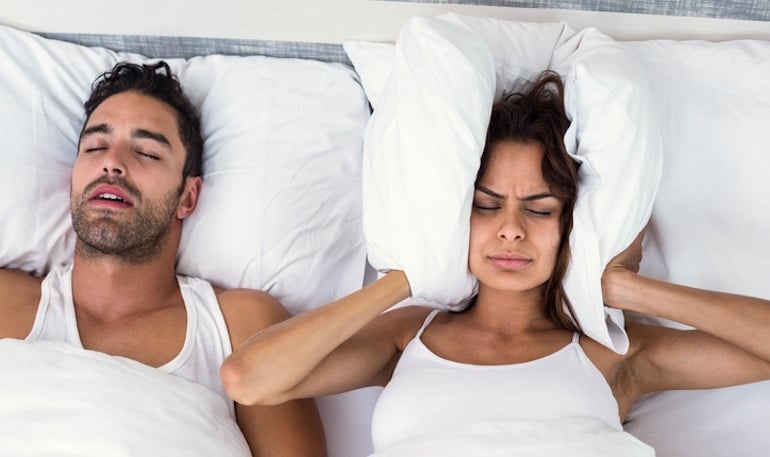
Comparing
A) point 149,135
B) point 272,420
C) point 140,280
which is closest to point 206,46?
point 149,135

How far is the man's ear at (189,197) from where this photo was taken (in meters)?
1.87

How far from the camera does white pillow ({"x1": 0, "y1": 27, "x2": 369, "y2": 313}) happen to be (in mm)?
1868

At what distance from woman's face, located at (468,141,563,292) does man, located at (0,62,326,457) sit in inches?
Result: 18.4

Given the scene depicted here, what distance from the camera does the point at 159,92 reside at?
73.4 inches

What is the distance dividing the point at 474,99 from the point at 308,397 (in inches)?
25.5

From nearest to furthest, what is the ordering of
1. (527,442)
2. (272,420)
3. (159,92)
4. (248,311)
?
(527,442), (272,420), (248,311), (159,92)

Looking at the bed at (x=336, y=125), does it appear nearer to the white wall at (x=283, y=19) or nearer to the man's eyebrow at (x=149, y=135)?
the white wall at (x=283, y=19)

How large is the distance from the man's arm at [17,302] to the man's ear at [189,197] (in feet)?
1.08

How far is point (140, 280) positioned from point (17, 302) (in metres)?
0.24

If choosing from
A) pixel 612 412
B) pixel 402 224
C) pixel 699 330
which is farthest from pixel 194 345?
pixel 699 330

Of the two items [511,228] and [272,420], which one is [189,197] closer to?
[272,420]

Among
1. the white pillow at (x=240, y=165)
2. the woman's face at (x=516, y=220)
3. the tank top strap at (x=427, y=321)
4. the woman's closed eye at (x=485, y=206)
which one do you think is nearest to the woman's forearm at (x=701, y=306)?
the woman's face at (x=516, y=220)

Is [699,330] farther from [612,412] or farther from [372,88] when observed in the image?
[372,88]

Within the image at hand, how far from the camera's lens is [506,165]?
1584 mm
